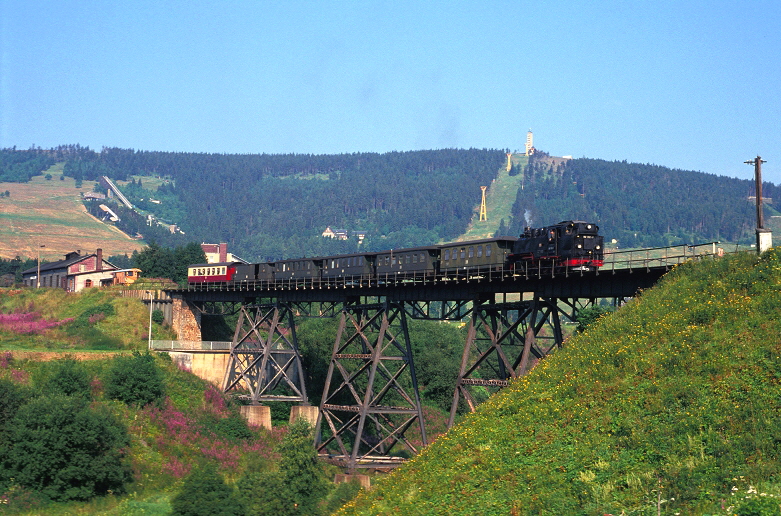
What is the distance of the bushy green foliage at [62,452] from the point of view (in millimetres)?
49625

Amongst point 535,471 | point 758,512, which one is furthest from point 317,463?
point 758,512

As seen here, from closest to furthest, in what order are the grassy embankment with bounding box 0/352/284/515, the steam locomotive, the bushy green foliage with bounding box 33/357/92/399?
the steam locomotive
the grassy embankment with bounding box 0/352/284/515
the bushy green foliage with bounding box 33/357/92/399

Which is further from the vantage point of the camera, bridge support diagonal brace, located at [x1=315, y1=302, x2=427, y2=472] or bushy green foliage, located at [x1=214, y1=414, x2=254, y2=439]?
bushy green foliage, located at [x1=214, y1=414, x2=254, y2=439]

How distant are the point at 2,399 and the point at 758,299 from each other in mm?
42502

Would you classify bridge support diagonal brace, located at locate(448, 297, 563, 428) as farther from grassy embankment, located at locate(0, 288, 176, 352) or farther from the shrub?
grassy embankment, located at locate(0, 288, 176, 352)

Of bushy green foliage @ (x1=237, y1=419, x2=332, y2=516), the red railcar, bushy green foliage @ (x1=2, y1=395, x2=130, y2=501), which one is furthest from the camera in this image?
the red railcar

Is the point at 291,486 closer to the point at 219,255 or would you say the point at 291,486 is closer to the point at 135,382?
the point at 135,382

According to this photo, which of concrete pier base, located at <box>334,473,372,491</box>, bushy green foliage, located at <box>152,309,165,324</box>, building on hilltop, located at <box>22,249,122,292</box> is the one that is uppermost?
building on hilltop, located at <box>22,249,122,292</box>

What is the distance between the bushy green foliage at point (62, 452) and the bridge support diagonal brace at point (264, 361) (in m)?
20.7

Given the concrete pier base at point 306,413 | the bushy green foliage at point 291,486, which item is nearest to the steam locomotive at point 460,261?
the concrete pier base at point 306,413

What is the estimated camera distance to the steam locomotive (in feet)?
155

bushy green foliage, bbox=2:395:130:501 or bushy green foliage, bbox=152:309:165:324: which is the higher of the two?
bushy green foliage, bbox=152:309:165:324

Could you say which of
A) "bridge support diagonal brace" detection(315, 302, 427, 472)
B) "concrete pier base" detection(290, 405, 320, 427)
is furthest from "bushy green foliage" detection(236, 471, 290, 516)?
"concrete pier base" detection(290, 405, 320, 427)

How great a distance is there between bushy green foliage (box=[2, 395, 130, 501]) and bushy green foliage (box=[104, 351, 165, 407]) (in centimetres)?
1144
